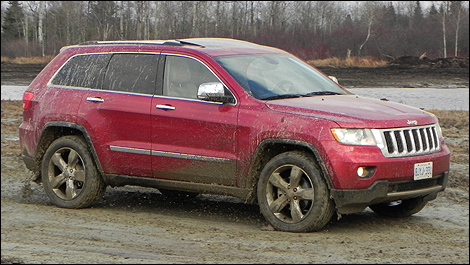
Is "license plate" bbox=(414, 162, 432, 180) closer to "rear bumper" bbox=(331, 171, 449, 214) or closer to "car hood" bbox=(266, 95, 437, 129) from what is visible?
"rear bumper" bbox=(331, 171, 449, 214)

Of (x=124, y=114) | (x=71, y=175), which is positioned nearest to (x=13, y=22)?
(x=71, y=175)

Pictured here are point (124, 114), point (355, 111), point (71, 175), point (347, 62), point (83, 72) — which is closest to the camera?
point (355, 111)

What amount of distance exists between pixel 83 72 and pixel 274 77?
6.87 ft

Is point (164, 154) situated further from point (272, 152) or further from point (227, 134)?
point (272, 152)

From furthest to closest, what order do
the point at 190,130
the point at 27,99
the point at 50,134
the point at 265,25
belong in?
1. the point at 265,25
2. the point at 27,99
3. the point at 50,134
4. the point at 190,130

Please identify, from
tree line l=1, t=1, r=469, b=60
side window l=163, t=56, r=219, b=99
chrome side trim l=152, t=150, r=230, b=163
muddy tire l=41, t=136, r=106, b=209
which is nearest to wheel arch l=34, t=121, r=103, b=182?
muddy tire l=41, t=136, r=106, b=209

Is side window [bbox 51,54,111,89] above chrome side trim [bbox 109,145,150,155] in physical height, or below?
above

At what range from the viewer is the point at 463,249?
645cm

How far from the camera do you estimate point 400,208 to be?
7914mm

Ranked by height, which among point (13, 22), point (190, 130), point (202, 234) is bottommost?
point (202, 234)

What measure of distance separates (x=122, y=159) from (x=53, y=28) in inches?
776

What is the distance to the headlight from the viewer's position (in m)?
6.73

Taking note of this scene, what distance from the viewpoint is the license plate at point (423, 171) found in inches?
275

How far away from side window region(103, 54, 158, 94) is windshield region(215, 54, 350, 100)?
0.72 m
